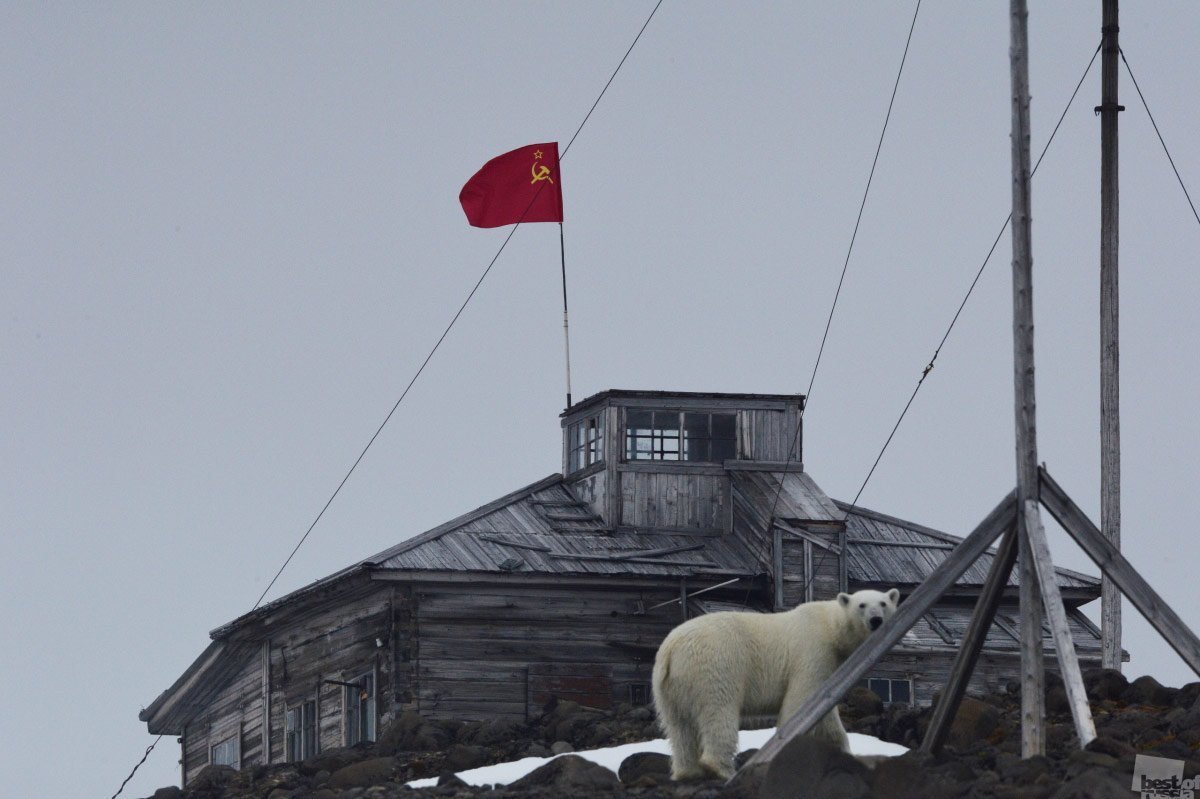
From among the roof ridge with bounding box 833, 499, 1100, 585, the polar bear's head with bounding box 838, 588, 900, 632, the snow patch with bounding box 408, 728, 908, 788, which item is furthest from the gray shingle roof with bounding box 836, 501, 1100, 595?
the polar bear's head with bounding box 838, 588, 900, 632

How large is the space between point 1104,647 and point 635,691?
9320 millimetres

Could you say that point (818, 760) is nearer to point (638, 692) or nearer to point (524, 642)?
point (638, 692)

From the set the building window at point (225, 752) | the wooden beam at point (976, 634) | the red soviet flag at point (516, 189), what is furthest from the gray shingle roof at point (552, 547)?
the wooden beam at point (976, 634)

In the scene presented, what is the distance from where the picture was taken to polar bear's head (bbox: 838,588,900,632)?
19906 millimetres

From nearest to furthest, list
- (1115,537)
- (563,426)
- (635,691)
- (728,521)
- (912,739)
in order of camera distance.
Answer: (912,739), (1115,537), (635,691), (728,521), (563,426)

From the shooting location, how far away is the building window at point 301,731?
1471 inches

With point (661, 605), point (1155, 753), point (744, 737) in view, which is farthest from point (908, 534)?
point (1155, 753)

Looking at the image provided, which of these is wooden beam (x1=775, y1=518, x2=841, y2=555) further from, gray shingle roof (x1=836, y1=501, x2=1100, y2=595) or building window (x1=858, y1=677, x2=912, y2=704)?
building window (x1=858, y1=677, x2=912, y2=704)

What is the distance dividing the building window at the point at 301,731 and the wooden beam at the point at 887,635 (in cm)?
2007

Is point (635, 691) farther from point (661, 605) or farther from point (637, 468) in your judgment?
point (637, 468)

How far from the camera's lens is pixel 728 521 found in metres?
39.4

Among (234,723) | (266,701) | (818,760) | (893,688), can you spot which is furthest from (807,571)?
(818,760)

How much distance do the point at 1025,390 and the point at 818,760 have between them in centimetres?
385

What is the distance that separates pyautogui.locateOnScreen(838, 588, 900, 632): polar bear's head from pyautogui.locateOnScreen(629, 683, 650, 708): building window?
1583 centimetres
